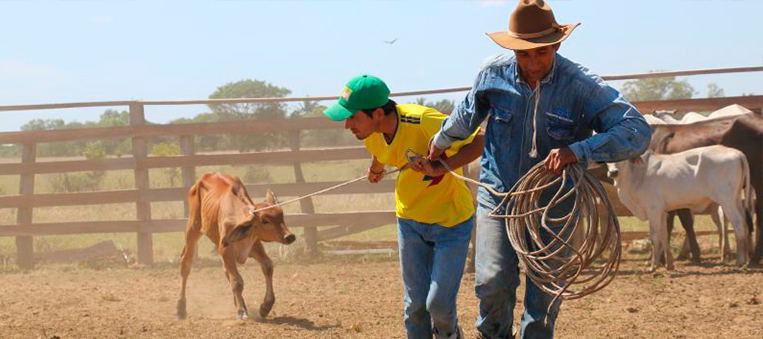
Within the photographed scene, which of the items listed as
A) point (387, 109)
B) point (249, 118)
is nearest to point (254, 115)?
point (249, 118)

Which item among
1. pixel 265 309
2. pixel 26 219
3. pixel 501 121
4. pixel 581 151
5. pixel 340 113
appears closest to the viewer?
pixel 581 151

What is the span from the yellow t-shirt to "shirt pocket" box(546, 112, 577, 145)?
756 millimetres

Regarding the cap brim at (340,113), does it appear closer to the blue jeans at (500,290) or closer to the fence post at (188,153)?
the blue jeans at (500,290)

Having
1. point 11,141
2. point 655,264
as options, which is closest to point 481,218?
point 655,264

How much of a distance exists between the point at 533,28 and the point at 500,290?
1.27 metres

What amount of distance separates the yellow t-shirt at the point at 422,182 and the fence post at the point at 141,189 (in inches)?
353

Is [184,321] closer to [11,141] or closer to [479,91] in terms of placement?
[479,91]

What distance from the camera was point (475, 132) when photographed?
530cm

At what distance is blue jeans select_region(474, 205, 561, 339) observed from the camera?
4.93m

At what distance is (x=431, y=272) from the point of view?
5.48 meters

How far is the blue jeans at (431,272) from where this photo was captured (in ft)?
17.2

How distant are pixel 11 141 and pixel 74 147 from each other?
3722cm

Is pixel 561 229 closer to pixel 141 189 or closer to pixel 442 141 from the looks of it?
pixel 442 141

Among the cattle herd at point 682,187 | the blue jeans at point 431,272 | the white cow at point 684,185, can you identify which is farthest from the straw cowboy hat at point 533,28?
the white cow at point 684,185
